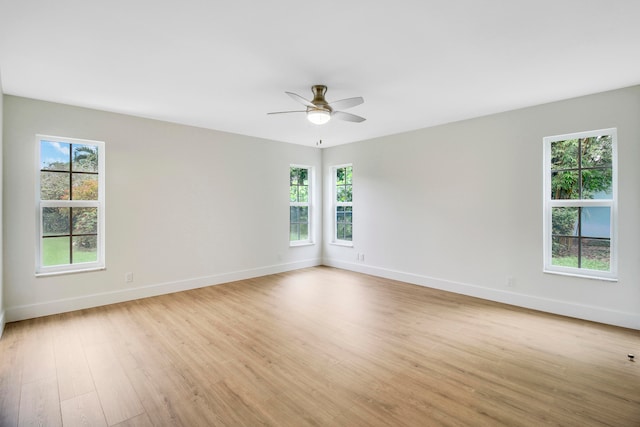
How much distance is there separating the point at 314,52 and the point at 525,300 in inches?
154

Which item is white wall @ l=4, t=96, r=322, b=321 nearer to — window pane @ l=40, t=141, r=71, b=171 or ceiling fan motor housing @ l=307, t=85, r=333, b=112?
window pane @ l=40, t=141, r=71, b=171

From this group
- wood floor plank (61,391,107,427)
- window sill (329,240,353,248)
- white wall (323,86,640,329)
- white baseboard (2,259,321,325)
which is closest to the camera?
wood floor plank (61,391,107,427)

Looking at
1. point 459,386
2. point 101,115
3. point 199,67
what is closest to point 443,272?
point 459,386

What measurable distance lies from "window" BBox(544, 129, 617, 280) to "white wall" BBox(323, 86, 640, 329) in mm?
112

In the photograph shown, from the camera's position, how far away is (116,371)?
2.45 metres

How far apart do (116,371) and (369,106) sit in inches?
147

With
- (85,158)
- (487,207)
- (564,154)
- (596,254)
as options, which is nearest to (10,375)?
(85,158)

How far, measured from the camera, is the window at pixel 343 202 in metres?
6.33

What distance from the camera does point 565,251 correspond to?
3773 millimetres

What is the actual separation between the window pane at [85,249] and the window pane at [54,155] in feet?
3.01

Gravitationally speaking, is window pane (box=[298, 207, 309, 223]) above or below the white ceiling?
below

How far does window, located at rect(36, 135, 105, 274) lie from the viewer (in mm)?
3748

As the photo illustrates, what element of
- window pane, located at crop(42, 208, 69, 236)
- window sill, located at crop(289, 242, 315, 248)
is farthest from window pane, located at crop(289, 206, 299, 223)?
window pane, located at crop(42, 208, 69, 236)

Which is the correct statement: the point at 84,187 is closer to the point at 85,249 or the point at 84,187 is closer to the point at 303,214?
the point at 85,249
